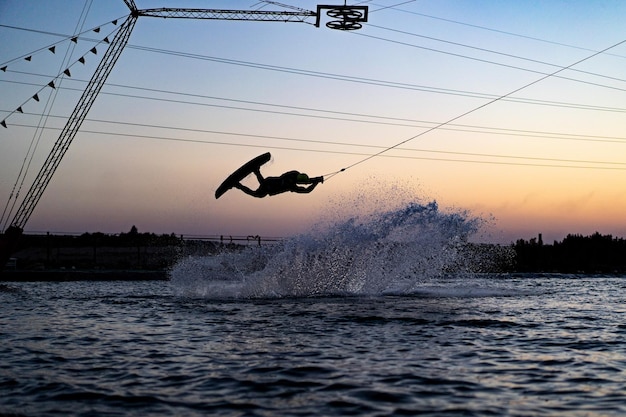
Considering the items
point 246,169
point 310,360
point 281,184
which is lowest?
point 310,360

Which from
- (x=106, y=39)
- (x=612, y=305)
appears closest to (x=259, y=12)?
(x=106, y=39)

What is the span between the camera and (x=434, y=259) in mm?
30922

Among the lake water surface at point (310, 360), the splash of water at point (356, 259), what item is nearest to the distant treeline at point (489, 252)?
the splash of water at point (356, 259)

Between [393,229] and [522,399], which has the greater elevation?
[393,229]

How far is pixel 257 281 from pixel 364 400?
19268 mm

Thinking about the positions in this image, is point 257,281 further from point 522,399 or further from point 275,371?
point 522,399

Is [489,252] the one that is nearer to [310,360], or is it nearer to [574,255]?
[574,255]

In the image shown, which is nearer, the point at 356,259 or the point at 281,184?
the point at 281,184

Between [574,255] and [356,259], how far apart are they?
2051 inches

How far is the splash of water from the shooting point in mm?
29422

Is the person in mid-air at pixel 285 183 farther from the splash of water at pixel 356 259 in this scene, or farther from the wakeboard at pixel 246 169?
the splash of water at pixel 356 259

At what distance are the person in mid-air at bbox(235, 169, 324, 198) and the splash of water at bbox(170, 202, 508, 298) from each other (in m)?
5.64

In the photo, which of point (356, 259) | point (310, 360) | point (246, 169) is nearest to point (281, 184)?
point (246, 169)

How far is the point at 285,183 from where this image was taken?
23.8 meters
